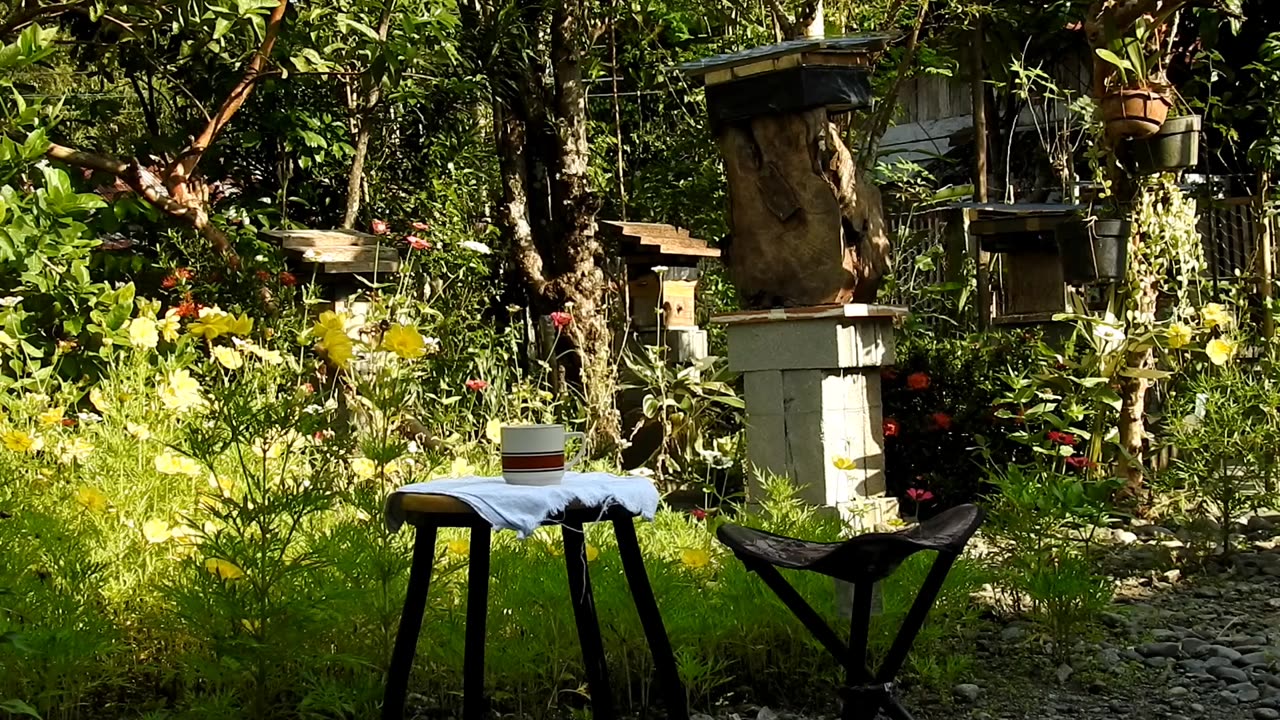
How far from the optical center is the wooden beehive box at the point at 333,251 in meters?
5.54

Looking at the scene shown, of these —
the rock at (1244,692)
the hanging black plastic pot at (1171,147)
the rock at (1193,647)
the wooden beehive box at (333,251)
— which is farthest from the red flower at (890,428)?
the rock at (1244,692)

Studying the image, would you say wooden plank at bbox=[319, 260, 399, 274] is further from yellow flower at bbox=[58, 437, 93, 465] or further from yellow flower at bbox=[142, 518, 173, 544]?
yellow flower at bbox=[142, 518, 173, 544]

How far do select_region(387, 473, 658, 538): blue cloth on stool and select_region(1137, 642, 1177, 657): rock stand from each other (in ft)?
5.41

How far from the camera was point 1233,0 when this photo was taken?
215 inches

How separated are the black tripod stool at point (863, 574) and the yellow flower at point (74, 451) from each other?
218 cm

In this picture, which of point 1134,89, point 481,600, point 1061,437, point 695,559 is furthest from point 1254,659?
point 1134,89

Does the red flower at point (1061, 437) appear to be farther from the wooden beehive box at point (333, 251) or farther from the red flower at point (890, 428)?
the wooden beehive box at point (333, 251)

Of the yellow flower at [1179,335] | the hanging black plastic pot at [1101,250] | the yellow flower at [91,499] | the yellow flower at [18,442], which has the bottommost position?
the yellow flower at [91,499]

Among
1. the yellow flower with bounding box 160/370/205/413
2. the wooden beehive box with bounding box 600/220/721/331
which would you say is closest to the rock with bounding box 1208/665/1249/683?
the yellow flower with bounding box 160/370/205/413

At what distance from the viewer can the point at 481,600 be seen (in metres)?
2.26

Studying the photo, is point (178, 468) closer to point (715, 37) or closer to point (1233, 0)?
point (1233, 0)

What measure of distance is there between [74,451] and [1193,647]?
3.13 meters

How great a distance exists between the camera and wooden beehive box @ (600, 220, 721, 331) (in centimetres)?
664

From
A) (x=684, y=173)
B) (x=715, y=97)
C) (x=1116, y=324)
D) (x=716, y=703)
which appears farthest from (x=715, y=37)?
(x=716, y=703)
